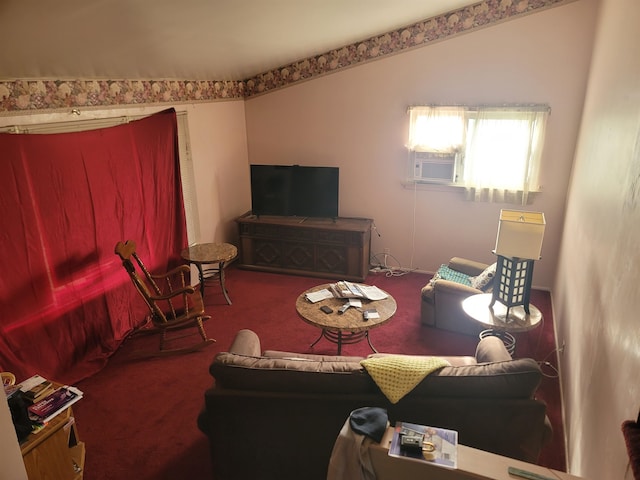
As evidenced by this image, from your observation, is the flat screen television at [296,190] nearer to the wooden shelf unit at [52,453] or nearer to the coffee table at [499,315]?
the coffee table at [499,315]

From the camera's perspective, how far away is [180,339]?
405 centimetres

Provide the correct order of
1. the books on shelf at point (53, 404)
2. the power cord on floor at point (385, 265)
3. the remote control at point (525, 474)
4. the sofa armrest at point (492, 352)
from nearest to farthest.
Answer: the remote control at point (525, 474) → the books on shelf at point (53, 404) → the sofa armrest at point (492, 352) → the power cord on floor at point (385, 265)

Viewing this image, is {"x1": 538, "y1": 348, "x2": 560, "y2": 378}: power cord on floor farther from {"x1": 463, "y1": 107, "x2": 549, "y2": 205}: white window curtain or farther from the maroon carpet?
{"x1": 463, "y1": 107, "x2": 549, "y2": 205}: white window curtain

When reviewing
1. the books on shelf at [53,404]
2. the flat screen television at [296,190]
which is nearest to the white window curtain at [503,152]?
the flat screen television at [296,190]

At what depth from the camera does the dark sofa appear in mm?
2086

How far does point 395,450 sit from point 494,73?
4103mm

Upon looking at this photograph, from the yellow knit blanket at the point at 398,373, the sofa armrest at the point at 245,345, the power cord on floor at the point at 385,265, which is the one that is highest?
the yellow knit blanket at the point at 398,373

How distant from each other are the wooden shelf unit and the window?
416 cm

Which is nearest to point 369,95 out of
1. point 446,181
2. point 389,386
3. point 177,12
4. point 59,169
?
point 446,181

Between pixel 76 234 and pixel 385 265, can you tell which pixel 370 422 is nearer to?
pixel 76 234

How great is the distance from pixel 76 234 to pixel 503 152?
417 cm

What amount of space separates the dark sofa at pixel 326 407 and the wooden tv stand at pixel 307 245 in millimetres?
2902

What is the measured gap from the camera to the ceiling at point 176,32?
2195mm

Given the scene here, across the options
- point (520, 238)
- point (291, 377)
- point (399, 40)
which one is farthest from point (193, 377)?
point (399, 40)
